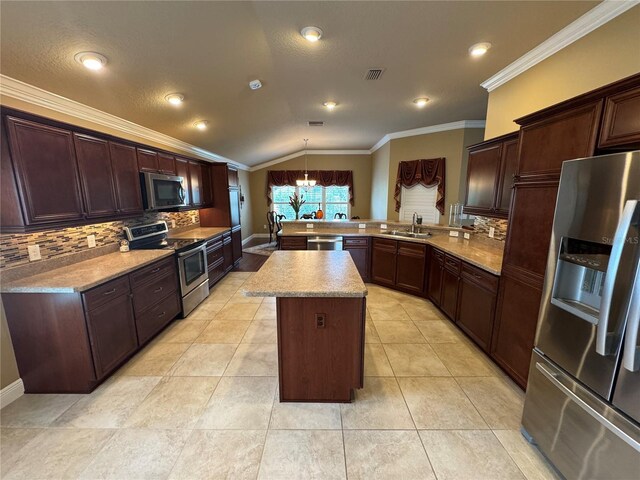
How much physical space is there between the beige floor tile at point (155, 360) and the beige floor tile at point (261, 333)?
2.10 ft

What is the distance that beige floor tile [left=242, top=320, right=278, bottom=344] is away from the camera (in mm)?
2807

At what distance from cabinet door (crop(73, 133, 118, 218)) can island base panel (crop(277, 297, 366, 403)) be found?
206 cm

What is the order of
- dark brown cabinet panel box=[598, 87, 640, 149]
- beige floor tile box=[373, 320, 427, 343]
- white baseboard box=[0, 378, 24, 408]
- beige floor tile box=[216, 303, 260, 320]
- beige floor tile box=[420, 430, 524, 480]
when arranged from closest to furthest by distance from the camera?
1. dark brown cabinet panel box=[598, 87, 640, 149]
2. beige floor tile box=[420, 430, 524, 480]
3. white baseboard box=[0, 378, 24, 408]
4. beige floor tile box=[373, 320, 427, 343]
5. beige floor tile box=[216, 303, 260, 320]

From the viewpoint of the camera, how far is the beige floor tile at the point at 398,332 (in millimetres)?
2760

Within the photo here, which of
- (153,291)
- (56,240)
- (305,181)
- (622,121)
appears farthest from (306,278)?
(305,181)

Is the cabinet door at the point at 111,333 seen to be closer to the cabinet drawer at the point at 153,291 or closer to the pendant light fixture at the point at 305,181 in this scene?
the cabinet drawer at the point at 153,291

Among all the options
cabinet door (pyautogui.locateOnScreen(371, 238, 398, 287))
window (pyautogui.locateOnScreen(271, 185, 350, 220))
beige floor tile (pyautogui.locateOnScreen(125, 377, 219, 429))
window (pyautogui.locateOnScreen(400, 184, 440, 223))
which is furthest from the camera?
window (pyautogui.locateOnScreen(271, 185, 350, 220))

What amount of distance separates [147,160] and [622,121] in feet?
13.6

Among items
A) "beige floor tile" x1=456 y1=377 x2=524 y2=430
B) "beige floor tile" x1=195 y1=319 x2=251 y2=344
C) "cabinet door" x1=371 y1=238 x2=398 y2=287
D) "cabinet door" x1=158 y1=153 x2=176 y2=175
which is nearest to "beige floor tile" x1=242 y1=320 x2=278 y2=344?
"beige floor tile" x1=195 y1=319 x2=251 y2=344

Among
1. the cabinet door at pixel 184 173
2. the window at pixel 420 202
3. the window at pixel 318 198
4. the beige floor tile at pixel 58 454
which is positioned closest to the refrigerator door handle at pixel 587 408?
the beige floor tile at pixel 58 454

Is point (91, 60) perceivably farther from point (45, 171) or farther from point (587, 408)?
point (587, 408)

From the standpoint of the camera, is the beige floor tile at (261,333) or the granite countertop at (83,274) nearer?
the granite countertop at (83,274)

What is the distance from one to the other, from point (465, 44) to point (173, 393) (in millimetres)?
3913

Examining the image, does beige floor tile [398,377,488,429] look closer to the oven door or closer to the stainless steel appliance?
the stainless steel appliance
